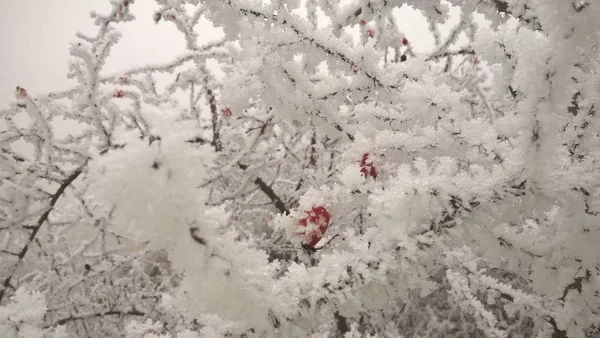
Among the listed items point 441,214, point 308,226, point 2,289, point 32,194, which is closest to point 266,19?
point 308,226

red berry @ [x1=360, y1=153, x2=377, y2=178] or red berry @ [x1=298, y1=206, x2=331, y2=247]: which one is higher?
red berry @ [x1=360, y1=153, x2=377, y2=178]

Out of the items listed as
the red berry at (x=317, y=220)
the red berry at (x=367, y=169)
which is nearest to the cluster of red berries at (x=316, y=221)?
the red berry at (x=317, y=220)

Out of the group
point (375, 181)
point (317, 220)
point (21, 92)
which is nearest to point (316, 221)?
point (317, 220)

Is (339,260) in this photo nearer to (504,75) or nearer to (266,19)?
(266,19)

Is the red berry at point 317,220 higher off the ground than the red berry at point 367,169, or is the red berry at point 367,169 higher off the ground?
the red berry at point 367,169

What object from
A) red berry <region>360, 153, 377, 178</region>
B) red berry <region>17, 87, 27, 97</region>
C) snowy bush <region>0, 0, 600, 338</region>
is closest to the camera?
snowy bush <region>0, 0, 600, 338</region>

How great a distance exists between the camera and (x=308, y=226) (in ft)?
2.60

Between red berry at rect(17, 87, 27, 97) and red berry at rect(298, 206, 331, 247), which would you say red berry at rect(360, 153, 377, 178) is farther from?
red berry at rect(17, 87, 27, 97)

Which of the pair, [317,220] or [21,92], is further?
[21,92]

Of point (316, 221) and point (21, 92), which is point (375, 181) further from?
point (21, 92)

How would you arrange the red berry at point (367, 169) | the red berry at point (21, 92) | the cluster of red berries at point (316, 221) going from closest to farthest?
the cluster of red berries at point (316, 221) → the red berry at point (367, 169) → the red berry at point (21, 92)

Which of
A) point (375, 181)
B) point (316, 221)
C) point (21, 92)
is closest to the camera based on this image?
point (316, 221)

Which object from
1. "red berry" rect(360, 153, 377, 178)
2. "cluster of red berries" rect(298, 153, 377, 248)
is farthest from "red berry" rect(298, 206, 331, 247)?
"red berry" rect(360, 153, 377, 178)

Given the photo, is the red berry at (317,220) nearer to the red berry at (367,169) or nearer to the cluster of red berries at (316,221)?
the cluster of red berries at (316,221)
